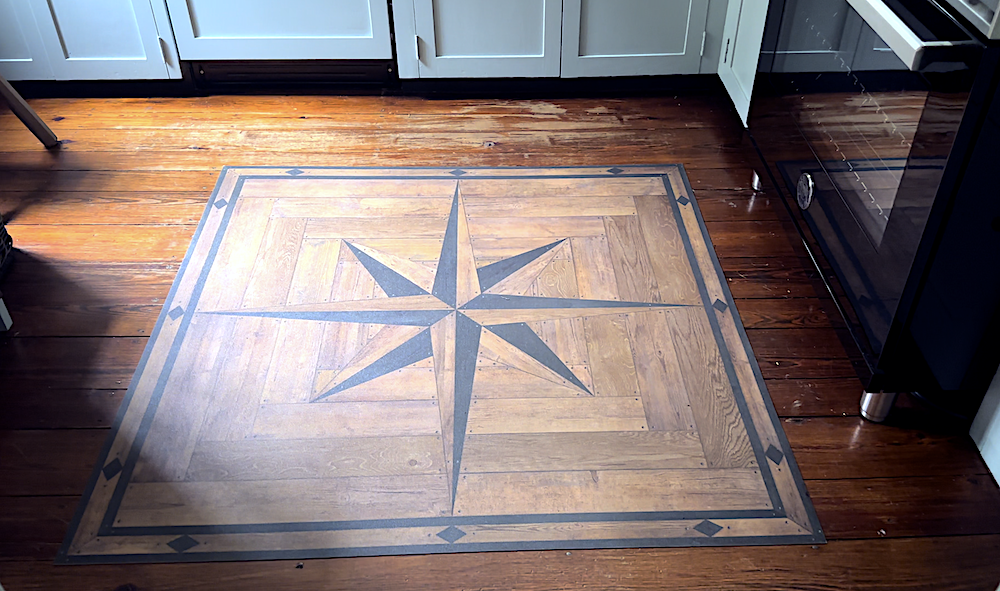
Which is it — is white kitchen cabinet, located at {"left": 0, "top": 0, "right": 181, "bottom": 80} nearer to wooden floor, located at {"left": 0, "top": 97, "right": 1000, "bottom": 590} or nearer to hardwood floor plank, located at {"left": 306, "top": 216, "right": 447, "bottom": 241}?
wooden floor, located at {"left": 0, "top": 97, "right": 1000, "bottom": 590}

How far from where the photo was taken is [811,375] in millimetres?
1945

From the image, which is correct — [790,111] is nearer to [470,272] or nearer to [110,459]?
[470,272]

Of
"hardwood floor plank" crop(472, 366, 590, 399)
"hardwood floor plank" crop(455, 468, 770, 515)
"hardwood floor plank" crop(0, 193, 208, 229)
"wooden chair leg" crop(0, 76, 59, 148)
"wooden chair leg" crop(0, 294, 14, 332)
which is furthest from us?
"wooden chair leg" crop(0, 76, 59, 148)

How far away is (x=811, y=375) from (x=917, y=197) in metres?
0.56

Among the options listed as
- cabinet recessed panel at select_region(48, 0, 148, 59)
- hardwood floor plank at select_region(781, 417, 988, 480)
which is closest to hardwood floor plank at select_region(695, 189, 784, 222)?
hardwood floor plank at select_region(781, 417, 988, 480)

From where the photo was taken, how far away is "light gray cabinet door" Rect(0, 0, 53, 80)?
2.87 metres

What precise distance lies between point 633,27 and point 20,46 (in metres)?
2.15

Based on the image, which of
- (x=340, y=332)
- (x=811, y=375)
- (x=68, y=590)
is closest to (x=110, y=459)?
(x=68, y=590)

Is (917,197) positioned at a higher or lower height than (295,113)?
higher

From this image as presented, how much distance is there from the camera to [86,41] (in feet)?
9.74

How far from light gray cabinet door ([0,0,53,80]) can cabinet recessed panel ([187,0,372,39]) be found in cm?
54

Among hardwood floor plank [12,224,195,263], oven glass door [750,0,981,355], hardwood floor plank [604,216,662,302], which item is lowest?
hardwood floor plank [12,224,195,263]

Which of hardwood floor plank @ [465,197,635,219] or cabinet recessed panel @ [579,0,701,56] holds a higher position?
cabinet recessed panel @ [579,0,701,56]

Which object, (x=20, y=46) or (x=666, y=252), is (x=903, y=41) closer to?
(x=666, y=252)
